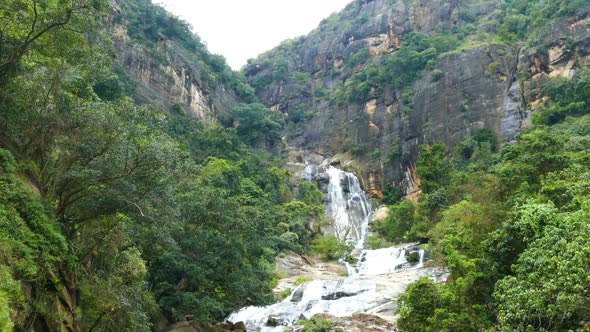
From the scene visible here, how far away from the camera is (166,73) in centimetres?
4059

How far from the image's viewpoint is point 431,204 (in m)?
27.7

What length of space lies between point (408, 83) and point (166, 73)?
2337 centimetres

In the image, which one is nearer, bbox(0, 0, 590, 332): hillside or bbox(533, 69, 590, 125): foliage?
bbox(0, 0, 590, 332): hillside

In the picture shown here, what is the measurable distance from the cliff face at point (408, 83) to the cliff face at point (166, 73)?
13.4 meters

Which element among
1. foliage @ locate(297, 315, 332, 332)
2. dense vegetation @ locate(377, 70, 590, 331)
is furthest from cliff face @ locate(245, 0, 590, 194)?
foliage @ locate(297, 315, 332, 332)

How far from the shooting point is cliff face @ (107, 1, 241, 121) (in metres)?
37.9

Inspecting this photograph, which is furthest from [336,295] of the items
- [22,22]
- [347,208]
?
[347,208]

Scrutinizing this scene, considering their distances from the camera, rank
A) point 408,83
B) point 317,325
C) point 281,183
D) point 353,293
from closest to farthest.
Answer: point 317,325 < point 353,293 < point 281,183 < point 408,83

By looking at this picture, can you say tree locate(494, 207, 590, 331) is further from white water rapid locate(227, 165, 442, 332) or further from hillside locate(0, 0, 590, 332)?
white water rapid locate(227, 165, 442, 332)

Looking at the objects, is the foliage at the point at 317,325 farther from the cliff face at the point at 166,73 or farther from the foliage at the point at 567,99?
the cliff face at the point at 166,73

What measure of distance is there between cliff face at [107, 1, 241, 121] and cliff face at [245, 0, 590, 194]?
527 inches

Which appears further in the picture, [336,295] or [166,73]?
[166,73]

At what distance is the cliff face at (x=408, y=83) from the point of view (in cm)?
3591

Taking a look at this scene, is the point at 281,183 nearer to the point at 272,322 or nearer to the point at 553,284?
the point at 272,322
